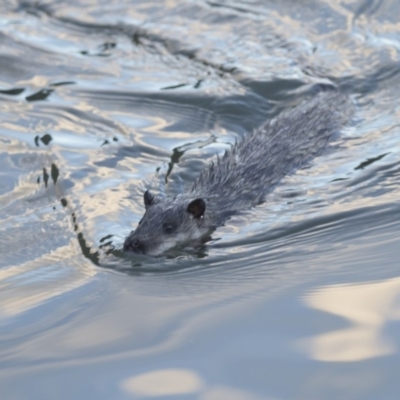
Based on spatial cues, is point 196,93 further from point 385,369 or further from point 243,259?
point 385,369

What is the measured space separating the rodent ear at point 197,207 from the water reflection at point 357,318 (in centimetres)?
152

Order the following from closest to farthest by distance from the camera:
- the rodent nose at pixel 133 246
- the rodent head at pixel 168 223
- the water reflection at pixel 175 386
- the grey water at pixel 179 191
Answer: the water reflection at pixel 175 386, the grey water at pixel 179 191, the rodent nose at pixel 133 246, the rodent head at pixel 168 223

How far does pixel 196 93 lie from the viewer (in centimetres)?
880

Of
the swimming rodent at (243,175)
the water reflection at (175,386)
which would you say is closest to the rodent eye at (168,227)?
the swimming rodent at (243,175)

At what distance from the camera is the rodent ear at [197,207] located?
6204 mm

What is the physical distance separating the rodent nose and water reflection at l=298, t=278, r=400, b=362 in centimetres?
133

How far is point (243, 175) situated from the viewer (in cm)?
700

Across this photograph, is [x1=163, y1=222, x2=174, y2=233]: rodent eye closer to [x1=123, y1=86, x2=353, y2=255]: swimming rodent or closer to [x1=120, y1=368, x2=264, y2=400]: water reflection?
[x1=123, y1=86, x2=353, y2=255]: swimming rodent

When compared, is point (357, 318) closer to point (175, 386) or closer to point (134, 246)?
point (175, 386)

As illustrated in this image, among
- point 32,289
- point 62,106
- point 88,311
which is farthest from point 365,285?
point 62,106

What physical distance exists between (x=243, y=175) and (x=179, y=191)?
547 millimetres

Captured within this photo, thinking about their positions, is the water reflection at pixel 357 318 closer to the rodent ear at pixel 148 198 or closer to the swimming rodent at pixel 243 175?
the swimming rodent at pixel 243 175

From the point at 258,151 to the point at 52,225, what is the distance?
2.00 metres

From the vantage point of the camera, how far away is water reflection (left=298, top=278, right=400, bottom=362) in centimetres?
428
